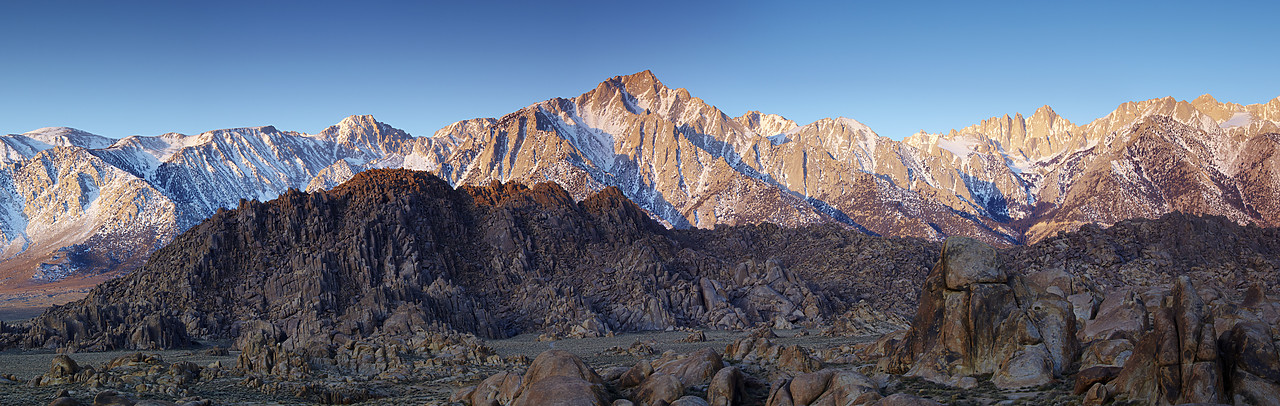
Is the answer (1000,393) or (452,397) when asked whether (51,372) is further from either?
(1000,393)

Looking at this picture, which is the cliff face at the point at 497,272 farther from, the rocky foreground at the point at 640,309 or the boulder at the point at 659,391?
the boulder at the point at 659,391

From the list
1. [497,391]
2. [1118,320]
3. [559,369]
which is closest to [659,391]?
[559,369]

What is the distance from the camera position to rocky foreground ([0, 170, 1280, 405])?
3412cm

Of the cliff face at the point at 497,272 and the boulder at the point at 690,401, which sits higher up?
the cliff face at the point at 497,272

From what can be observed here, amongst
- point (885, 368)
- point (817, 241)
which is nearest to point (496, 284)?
point (817, 241)

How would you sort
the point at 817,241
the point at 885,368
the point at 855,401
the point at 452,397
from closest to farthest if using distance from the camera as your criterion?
1. the point at 855,401
2. the point at 885,368
3. the point at 452,397
4. the point at 817,241

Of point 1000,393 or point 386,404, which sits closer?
point 1000,393

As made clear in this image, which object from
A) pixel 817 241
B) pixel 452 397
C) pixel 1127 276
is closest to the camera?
pixel 452 397

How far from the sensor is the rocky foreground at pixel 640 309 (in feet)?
112

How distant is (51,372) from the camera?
53.1 m

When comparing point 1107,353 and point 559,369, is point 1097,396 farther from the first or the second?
point 559,369

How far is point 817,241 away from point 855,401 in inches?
4831

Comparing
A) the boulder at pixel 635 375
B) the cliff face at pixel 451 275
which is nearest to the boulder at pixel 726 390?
the boulder at pixel 635 375

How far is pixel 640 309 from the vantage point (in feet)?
366
